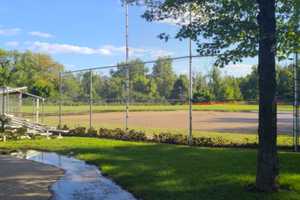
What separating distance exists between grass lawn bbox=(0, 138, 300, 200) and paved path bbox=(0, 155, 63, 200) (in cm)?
142

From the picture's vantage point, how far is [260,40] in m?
8.96

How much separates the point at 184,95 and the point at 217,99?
27.4 feet

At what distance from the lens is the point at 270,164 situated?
9008 mm

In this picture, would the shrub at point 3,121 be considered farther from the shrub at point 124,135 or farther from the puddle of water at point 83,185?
the puddle of water at point 83,185

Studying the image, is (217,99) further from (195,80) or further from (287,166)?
(287,166)

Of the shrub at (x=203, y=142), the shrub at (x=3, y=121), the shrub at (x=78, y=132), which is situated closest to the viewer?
the shrub at (x=203, y=142)

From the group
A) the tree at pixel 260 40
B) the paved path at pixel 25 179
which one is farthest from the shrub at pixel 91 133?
the tree at pixel 260 40

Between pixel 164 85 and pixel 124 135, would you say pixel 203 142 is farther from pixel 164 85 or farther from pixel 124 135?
pixel 164 85

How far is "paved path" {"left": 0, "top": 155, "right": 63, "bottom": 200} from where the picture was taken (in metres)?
9.77

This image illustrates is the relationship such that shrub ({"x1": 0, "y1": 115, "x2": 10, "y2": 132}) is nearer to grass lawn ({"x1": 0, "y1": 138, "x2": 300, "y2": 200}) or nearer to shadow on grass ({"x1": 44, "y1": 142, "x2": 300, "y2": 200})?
grass lawn ({"x1": 0, "y1": 138, "x2": 300, "y2": 200})

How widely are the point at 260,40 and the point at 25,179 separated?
6.15 meters

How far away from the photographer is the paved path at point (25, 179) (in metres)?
9.77

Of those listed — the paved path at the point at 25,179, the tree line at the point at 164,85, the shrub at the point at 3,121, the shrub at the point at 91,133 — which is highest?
the tree line at the point at 164,85

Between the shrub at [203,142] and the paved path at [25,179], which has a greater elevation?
the shrub at [203,142]
